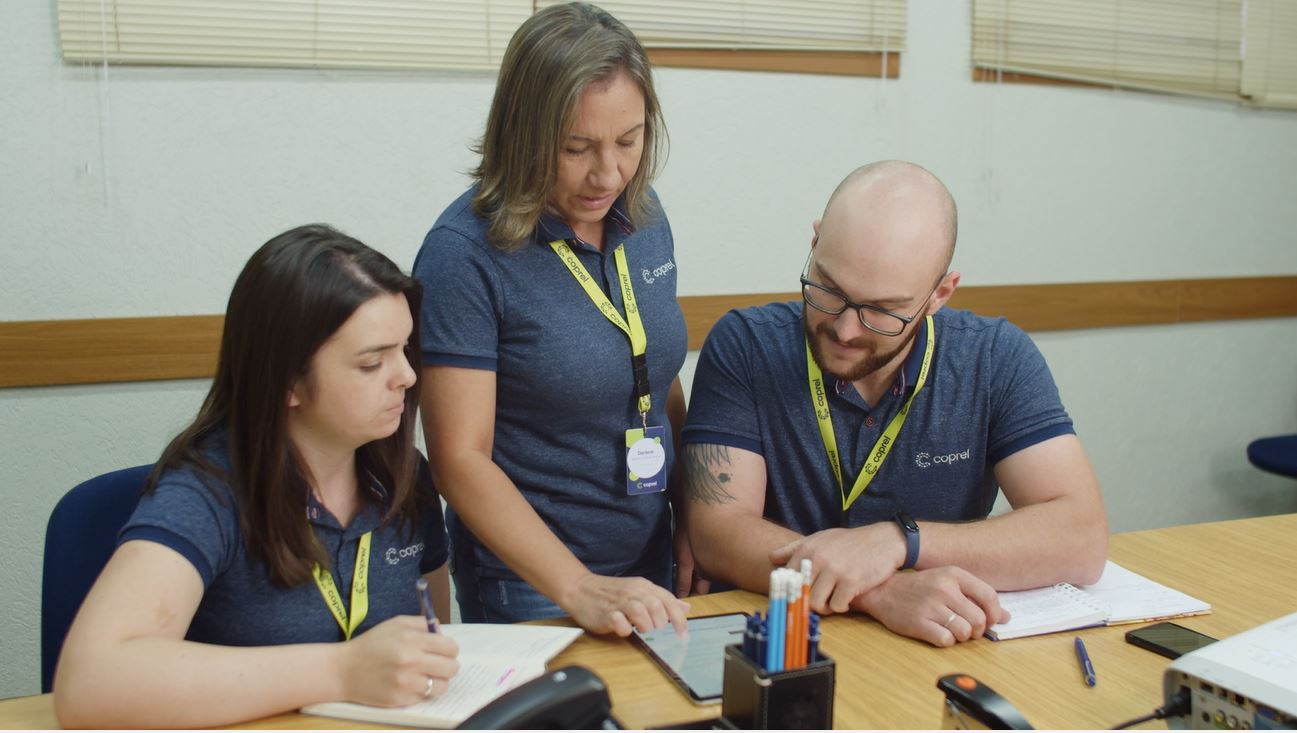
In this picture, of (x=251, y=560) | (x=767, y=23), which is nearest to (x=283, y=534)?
(x=251, y=560)

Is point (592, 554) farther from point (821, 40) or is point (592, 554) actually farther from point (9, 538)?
point (821, 40)

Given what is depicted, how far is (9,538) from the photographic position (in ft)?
8.68

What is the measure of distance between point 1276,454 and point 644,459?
281 cm

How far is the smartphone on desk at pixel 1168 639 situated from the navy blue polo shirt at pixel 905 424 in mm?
400

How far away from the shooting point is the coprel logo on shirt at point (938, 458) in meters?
1.91

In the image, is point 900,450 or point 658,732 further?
point 900,450

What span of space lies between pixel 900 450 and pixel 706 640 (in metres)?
0.59

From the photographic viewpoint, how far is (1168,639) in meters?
1.54

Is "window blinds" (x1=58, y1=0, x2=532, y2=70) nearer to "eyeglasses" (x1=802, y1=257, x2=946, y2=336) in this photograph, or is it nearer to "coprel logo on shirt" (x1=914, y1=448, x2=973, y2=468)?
"eyeglasses" (x1=802, y1=257, x2=946, y2=336)

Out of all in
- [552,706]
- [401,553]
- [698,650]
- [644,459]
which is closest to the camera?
[552,706]

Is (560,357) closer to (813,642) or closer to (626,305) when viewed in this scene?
(626,305)

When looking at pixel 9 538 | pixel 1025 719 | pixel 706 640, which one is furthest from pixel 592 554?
pixel 9 538

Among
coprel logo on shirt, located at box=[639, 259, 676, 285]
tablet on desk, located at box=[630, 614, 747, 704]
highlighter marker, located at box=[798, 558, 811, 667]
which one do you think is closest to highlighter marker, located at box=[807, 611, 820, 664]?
highlighter marker, located at box=[798, 558, 811, 667]

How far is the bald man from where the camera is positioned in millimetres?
1710
